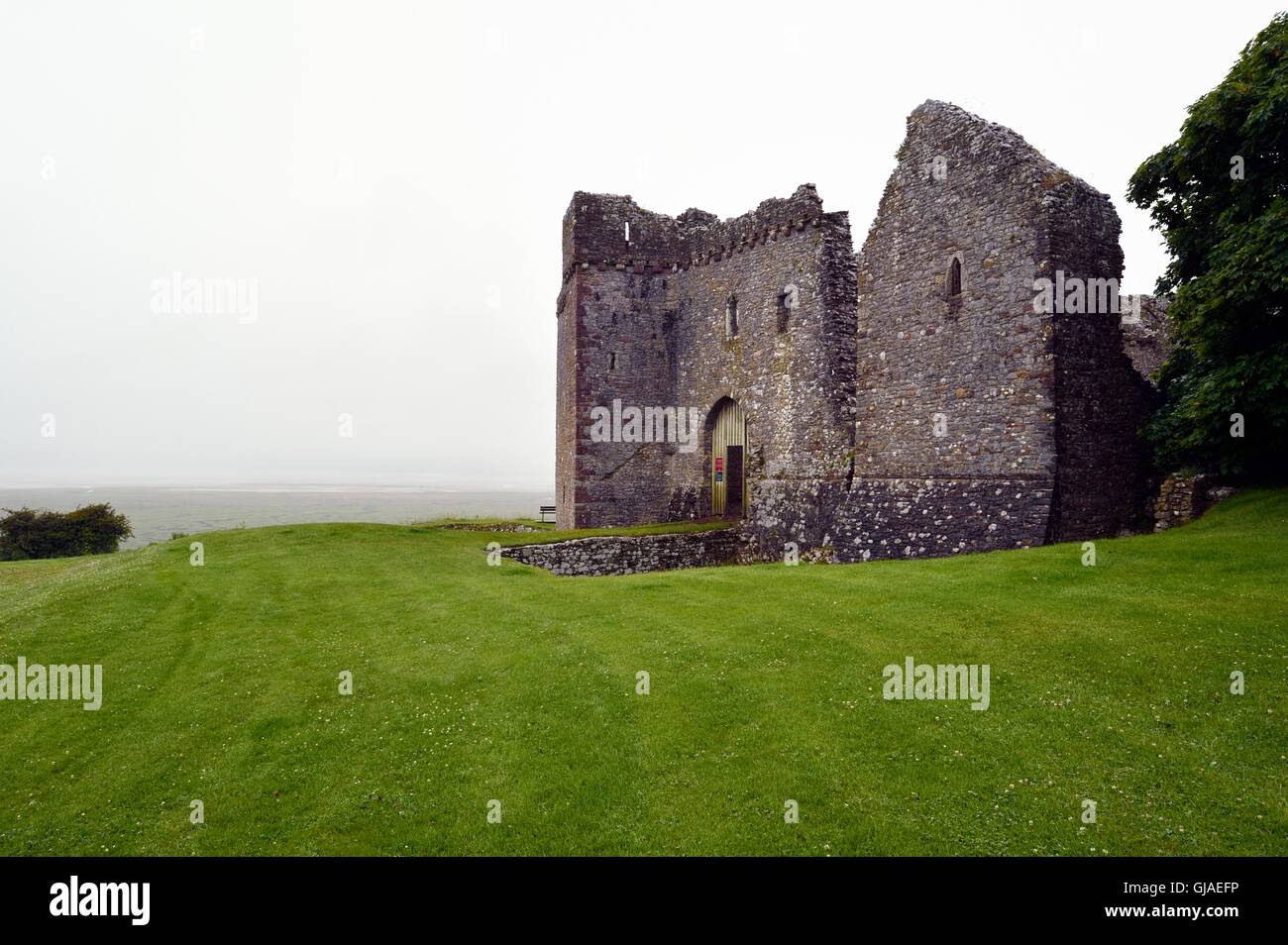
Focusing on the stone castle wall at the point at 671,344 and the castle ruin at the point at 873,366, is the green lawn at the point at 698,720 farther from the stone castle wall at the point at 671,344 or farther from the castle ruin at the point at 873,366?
the stone castle wall at the point at 671,344

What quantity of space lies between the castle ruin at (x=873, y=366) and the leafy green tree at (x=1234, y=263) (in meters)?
1.81

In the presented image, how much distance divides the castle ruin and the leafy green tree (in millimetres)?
1805

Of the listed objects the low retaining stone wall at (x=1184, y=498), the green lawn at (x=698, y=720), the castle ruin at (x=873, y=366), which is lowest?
the green lawn at (x=698, y=720)

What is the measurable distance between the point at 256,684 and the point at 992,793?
34.4 feet

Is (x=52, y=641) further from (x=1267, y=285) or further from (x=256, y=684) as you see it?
(x=1267, y=285)

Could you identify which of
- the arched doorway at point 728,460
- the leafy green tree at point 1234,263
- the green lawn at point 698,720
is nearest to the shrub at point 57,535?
the green lawn at point 698,720

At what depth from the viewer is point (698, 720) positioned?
28.2ft

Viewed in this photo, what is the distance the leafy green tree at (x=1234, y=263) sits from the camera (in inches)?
574

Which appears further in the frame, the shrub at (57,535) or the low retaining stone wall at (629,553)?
the shrub at (57,535)

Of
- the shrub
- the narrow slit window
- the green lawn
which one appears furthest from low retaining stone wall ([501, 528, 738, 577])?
the shrub

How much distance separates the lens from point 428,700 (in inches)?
393

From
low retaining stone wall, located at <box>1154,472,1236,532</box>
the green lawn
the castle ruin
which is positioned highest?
the castle ruin

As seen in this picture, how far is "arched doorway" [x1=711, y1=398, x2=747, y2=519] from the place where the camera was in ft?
99.1

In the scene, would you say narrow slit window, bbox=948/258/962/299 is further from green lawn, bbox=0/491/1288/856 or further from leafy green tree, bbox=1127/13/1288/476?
green lawn, bbox=0/491/1288/856
